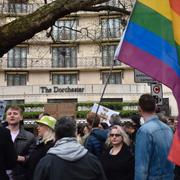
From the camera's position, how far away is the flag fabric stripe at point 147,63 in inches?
184

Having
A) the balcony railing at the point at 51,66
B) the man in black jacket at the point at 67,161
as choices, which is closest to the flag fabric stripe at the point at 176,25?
the man in black jacket at the point at 67,161

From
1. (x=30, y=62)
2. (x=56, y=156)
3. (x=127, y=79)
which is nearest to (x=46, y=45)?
(x=30, y=62)

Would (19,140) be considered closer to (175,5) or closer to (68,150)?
(68,150)

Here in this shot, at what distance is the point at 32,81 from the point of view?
48562 millimetres

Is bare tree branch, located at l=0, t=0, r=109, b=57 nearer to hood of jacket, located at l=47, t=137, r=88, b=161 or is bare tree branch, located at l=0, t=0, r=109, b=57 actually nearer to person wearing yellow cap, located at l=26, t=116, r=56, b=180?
person wearing yellow cap, located at l=26, t=116, r=56, b=180

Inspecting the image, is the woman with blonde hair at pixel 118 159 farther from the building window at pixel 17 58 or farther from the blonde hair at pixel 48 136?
the building window at pixel 17 58

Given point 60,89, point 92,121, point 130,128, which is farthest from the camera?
point 60,89

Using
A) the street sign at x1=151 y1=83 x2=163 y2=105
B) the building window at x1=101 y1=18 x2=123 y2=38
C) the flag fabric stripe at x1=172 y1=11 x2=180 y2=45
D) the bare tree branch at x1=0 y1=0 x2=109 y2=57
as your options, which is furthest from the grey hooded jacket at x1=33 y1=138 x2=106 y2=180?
the building window at x1=101 y1=18 x2=123 y2=38

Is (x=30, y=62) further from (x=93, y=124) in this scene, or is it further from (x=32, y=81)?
(x=93, y=124)

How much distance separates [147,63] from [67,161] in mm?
1312

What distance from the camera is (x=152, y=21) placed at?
16.4 feet

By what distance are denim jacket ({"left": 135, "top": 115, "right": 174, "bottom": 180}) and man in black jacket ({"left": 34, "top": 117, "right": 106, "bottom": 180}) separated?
82 centimetres

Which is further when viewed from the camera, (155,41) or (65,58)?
(65,58)

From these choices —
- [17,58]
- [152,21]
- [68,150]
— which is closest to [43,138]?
[68,150]
